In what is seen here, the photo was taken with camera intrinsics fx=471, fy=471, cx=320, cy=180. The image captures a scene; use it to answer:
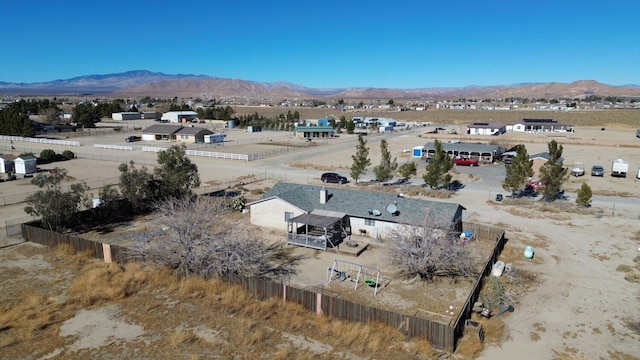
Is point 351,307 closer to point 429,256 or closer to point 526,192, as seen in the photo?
point 429,256

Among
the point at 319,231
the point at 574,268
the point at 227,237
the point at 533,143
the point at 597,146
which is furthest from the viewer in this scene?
the point at 533,143

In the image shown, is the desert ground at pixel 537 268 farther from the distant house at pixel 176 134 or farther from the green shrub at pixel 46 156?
the distant house at pixel 176 134

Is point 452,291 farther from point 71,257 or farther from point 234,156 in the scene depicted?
point 234,156

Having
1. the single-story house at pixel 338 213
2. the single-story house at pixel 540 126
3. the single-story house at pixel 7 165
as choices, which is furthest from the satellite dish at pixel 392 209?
the single-story house at pixel 540 126

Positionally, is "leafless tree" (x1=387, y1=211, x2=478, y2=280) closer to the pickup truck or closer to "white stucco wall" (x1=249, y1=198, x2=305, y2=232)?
"white stucco wall" (x1=249, y1=198, x2=305, y2=232)

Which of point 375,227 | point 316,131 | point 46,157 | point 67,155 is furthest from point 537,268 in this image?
point 316,131

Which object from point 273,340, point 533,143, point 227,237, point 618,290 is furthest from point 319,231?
point 533,143
